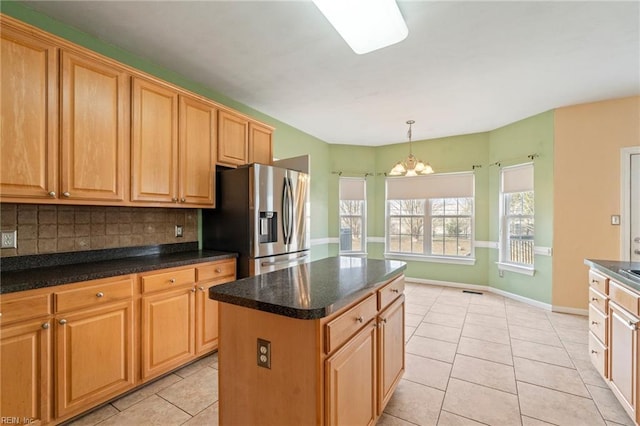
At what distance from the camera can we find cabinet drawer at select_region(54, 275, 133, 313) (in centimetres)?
169

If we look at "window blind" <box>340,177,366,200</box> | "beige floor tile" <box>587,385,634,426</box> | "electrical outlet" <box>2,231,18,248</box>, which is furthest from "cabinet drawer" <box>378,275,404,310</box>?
"window blind" <box>340,177,366,200</box>

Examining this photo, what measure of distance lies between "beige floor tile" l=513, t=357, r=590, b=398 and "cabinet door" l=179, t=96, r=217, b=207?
321 centimetres

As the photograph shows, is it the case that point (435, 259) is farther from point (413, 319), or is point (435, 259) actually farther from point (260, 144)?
point (260, 144)

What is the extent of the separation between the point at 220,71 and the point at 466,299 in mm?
4593

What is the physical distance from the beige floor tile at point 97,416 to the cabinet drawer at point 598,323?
11.4ft

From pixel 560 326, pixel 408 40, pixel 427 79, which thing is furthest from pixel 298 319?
pixel 560 326

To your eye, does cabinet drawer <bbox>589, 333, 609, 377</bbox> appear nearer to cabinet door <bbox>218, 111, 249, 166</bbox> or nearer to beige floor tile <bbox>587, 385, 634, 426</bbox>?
beige floor tile <bbox>587, 385, 634, 426</bbox>

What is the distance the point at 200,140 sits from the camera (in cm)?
274

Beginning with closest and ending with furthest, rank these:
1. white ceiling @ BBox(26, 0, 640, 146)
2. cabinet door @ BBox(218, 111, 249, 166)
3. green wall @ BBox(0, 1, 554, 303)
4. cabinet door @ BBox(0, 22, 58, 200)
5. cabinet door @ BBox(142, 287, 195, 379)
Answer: cabinet door @ BBox(0, 22, 58, 200) → white ceiling @ BBox(26, 0, 640, 146) → cabinet door @ BBox(142, 287, 195, 379) → cabinet door @ BBox(218, 111, 249, 166) → green wall @ BBox(0, 1, 554, 303)

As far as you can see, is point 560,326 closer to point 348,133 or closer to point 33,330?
point 348,133

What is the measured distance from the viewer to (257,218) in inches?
108

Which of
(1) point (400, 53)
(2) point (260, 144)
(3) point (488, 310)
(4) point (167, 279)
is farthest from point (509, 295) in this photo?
(4) point (167, 279)

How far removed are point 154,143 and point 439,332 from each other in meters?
3.47

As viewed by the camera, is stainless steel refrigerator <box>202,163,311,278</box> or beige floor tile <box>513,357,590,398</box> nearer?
beige floor tile <box>513,357,590,398</box>
